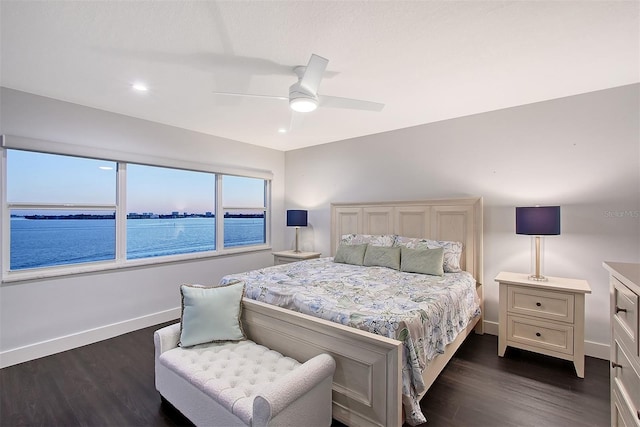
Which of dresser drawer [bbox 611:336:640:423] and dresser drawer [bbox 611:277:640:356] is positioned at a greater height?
dresser drawer [bbox 611:277:640:356]

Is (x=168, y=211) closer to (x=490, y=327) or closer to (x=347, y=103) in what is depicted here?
(x=347, y=103)

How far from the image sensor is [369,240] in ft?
13.3

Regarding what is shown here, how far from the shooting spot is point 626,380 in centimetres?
119

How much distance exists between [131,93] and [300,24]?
204 cm

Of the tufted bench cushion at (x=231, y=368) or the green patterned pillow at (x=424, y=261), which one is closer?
the tufted bench cushion at (x=231, y=368)

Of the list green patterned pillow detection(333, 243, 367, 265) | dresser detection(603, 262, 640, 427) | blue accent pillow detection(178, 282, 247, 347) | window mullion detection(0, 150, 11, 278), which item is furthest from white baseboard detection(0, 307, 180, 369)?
dresser detection(603, 262, 640, 427)

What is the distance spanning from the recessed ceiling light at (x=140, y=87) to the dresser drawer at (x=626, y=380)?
12.1 ft

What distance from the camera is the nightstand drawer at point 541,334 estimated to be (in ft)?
8.46

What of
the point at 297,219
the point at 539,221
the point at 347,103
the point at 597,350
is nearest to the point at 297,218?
the point at 297,219

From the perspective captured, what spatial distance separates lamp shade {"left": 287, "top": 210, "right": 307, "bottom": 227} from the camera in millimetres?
4934

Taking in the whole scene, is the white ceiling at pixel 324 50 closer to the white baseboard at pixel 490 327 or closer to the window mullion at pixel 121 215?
the window mullion at pixel 121 215

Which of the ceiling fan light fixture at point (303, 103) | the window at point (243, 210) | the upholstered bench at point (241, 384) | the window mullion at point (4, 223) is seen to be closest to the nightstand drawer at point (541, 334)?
the upholstered bench at point (241, 384)

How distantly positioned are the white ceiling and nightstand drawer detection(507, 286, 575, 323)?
6.35 ft

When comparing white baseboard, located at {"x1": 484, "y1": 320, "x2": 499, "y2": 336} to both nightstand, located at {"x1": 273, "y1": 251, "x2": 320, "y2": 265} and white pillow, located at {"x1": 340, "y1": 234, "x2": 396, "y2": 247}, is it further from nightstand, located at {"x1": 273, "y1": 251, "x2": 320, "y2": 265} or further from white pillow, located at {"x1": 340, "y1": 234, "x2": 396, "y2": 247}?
nightstand, located at {"x1": 273, "y1": 251, "x2": 320, "y2": 265}
